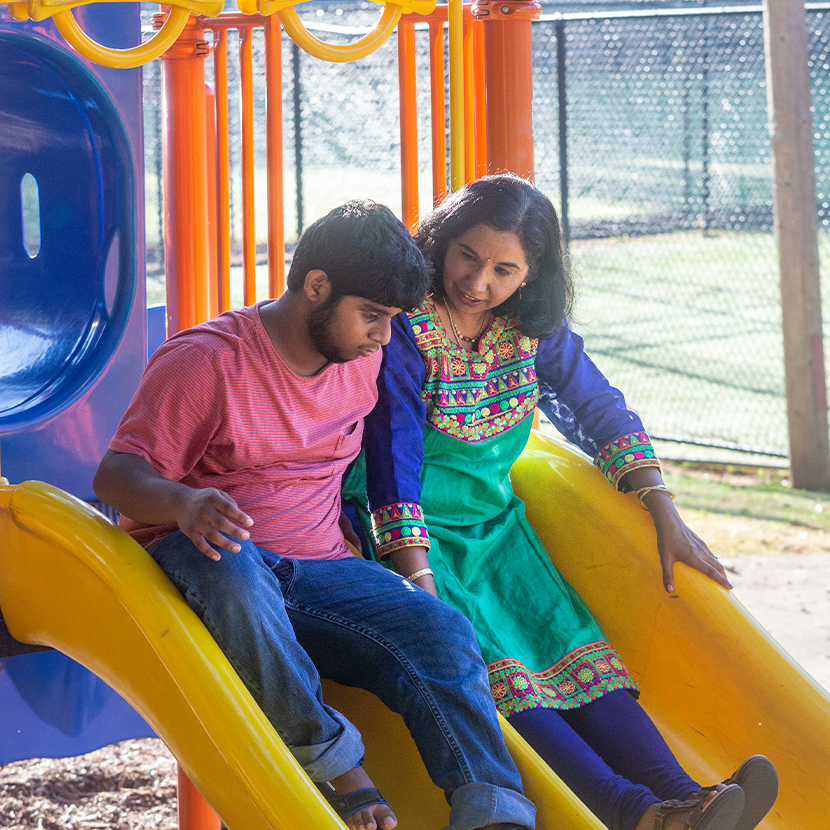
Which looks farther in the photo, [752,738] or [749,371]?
[749,371]

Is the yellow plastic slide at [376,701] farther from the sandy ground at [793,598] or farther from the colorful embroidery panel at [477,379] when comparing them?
the sandy ground at [793,598]

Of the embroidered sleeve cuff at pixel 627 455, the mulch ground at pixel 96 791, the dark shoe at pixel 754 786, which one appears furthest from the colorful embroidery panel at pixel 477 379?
the mulch ground at pixel 96 791

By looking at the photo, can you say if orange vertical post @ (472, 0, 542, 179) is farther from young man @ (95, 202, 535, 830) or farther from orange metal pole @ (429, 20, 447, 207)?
young man @ (95, 202, 535, 830)

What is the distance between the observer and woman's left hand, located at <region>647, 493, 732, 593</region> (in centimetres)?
221

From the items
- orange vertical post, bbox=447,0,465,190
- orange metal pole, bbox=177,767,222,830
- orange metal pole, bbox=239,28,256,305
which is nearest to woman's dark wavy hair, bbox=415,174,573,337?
orange vertical post, bbox=447,0,465,190

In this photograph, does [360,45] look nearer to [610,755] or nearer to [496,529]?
[496,529]

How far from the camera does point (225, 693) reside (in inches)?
61.3

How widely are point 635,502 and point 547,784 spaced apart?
760 millimetres

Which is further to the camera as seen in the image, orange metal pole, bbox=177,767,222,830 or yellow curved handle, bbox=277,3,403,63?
orange metal pole, bbox=177,767,222,830

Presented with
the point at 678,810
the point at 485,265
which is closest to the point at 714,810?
the point at 678,810

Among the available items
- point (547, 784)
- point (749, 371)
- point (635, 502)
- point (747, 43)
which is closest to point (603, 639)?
point (635, 502)

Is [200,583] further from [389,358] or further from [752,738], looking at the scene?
[752,738]

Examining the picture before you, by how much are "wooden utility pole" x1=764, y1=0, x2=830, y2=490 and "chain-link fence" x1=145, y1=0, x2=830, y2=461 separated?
153 centimetres

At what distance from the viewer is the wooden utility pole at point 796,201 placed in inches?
206
